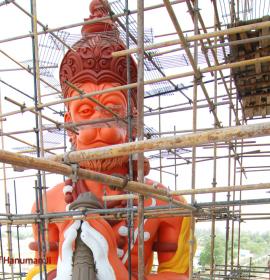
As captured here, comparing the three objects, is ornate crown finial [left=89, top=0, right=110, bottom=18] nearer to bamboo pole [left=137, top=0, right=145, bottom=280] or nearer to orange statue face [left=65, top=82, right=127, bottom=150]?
orange statue face [left=65, top=82, right=127, bottom=150]

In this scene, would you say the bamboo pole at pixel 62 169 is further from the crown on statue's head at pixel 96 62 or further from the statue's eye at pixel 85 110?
the crown on statue's head at pixel 96 62

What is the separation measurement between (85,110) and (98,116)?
Result: 0.50 feet

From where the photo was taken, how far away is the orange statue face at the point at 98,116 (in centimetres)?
430

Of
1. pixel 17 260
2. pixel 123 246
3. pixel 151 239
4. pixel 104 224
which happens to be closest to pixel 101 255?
pixel 104 224

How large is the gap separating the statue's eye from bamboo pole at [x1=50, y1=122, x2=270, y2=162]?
7.61 feet

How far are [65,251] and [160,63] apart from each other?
117 inches

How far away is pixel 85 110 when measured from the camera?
14.4 feet

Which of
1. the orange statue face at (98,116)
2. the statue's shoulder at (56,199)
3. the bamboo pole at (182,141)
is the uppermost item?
the orange statue face at (98,116)

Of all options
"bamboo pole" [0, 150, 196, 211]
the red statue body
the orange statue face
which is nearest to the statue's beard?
the red statue body

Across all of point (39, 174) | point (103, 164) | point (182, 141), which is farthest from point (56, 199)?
point (182, 141)

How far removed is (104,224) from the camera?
383cm

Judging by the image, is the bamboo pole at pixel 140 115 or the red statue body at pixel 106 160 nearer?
the bamboo pole at pixel 140 115

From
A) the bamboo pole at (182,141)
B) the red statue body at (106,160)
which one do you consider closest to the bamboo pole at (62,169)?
the bamboo pole at (182,141)

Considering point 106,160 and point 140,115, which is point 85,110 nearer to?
point 106,160
